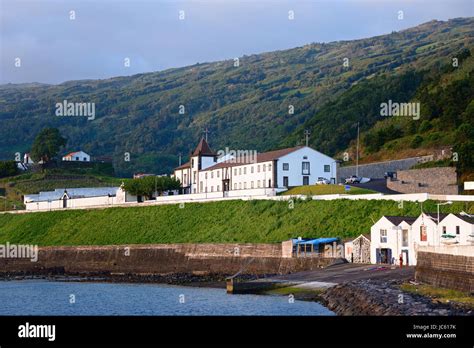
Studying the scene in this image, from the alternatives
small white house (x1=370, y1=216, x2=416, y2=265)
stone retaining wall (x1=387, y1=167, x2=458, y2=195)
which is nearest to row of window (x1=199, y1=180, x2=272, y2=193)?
stone retaining wall (x1=387, y1=167, x2=458, y2=195)

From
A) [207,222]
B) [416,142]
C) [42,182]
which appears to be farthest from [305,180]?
[42,182]

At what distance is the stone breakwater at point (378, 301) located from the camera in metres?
39.5

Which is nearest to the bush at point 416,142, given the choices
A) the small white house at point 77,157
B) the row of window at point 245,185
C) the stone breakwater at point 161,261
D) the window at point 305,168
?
the window at point 305,168

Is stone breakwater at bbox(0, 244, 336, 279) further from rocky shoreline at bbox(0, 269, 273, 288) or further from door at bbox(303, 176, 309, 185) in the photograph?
door at bbox(303, 176, 309, 185)

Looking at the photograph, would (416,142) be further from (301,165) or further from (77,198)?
(77,198)

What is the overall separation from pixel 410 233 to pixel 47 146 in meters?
96.5

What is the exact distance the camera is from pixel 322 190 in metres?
88.4

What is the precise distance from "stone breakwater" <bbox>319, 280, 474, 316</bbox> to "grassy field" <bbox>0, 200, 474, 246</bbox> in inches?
740

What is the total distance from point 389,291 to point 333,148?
93516 mm

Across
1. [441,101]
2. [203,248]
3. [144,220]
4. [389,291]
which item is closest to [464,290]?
[389,291]

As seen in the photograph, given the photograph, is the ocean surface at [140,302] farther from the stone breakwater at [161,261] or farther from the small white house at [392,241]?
the small white house at [392,241]

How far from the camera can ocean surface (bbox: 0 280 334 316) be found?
51.2 m

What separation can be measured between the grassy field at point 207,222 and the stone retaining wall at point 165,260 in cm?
207
